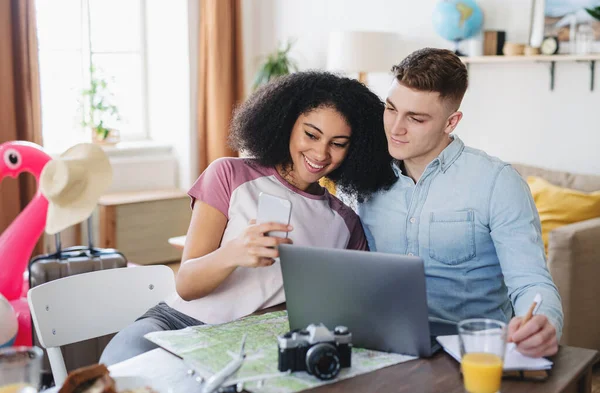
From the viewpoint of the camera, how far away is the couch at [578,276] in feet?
10.2

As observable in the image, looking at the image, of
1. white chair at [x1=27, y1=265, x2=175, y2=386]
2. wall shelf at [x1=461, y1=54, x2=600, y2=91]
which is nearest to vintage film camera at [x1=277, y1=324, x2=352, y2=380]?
white chair at [x1=27, y1=265, x2=175, y2=386]

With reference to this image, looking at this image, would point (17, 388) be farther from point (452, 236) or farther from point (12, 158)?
point (12, 158)

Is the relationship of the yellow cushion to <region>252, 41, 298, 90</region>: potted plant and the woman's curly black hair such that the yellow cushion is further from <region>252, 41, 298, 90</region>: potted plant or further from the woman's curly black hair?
<region>252, 41, 298, 90</region>: potted plant

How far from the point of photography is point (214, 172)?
1926 mm

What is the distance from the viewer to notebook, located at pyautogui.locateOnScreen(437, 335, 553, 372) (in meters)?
1.34

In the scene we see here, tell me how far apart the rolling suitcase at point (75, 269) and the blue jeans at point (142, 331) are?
35.6 inches

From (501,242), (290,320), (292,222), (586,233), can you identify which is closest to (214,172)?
(292,222)

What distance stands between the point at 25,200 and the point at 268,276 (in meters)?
3.32

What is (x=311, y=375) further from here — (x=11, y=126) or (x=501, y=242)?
(x=11, y=126)

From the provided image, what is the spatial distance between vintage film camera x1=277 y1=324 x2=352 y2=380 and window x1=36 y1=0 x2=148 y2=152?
14.0 ft

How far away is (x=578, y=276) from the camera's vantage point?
3.14 m

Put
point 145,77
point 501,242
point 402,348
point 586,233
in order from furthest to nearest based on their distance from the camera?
point 145,77, point 586,233, point 501,242, point 402,348

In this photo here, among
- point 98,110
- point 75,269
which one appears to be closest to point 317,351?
point 75,269

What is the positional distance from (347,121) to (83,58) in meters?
3.92
